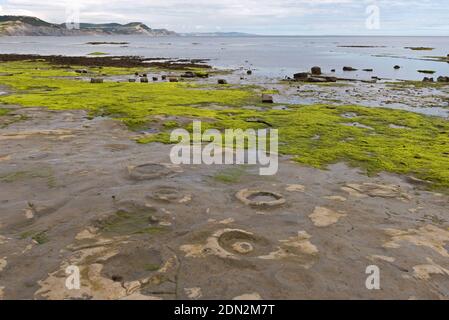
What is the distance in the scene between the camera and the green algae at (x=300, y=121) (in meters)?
13.5

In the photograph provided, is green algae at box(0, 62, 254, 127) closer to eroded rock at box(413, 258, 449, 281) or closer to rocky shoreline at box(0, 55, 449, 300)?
rocky shoreline at box(0, 55, 449, 300)

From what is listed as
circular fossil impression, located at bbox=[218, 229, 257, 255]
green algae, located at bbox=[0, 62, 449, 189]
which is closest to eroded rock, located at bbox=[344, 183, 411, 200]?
green algae, located at bbox=[0, 62, 449, 189]

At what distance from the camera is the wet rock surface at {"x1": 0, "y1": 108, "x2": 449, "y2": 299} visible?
20.2 ft

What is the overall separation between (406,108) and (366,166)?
49.6 ft

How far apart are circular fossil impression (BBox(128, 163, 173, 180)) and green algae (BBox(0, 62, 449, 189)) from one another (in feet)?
5.70

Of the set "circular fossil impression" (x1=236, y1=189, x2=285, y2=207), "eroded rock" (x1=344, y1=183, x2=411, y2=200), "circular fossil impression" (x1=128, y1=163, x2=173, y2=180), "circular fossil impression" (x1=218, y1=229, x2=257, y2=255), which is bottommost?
"circular fossil impression" (x1=218, y1=229, x2=257, y2=255)

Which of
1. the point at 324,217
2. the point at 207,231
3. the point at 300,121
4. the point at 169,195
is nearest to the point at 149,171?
the point at 169,195

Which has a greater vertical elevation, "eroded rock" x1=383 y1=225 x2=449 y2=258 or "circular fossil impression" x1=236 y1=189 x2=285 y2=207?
"circular fossil impression" x1=236 y1=189 x2=285 y2=207

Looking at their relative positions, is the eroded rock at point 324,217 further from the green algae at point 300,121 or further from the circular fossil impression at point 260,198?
the green algae at point 300,121

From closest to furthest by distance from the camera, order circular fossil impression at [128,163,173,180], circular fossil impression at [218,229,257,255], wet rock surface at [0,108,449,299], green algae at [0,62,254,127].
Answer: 1. wet rock surface at [0,108,449,299]
2. circular fossil impression at [218,229,257,255]
3. circular fossil impression at [128,163,173,180]
4. green algae at [0,62,254,127]

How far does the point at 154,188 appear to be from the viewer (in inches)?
393

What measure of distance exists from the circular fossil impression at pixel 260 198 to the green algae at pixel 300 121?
1255 mm
